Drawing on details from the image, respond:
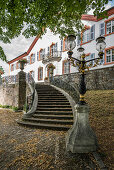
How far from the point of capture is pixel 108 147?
3162mm

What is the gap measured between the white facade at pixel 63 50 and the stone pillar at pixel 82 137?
6.49m

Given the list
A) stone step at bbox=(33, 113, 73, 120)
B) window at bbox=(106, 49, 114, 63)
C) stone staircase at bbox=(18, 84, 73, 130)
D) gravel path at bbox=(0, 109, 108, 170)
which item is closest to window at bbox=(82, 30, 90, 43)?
window at bbox=(106, 49, 114, 63)

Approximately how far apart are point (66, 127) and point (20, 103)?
6.51 meters

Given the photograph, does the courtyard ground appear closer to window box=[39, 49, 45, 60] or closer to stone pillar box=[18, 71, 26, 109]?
stone pillar box=[18, 71, 26, 109]

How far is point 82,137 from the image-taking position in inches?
117

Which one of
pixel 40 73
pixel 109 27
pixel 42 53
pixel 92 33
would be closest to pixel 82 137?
pixel 109 27

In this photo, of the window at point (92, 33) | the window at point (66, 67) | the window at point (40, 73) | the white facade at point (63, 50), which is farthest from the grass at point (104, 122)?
the window at point (40, 73)

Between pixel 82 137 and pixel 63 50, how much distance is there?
1490 cm

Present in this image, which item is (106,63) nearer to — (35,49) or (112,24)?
(112,24)

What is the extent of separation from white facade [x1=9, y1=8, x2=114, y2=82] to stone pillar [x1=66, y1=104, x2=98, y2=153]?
6.49m

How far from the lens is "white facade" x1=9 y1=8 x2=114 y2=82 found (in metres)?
11.9

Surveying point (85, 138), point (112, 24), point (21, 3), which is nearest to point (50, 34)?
point (112, 24)

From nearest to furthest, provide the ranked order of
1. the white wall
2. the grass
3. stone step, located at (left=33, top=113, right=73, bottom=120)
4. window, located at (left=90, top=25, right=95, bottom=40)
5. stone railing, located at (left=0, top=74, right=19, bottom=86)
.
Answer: the grass
stone step, located at (left=33, top=113, right=73, bottom=120)
stone railing, located at (left=0, top=74, right=19, bottom=86)
the white wall
window, located at (left=90, top=25, right=95, bottom=40)

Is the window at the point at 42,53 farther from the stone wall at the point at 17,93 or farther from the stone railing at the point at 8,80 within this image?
the stone wall at the point at 17,93
